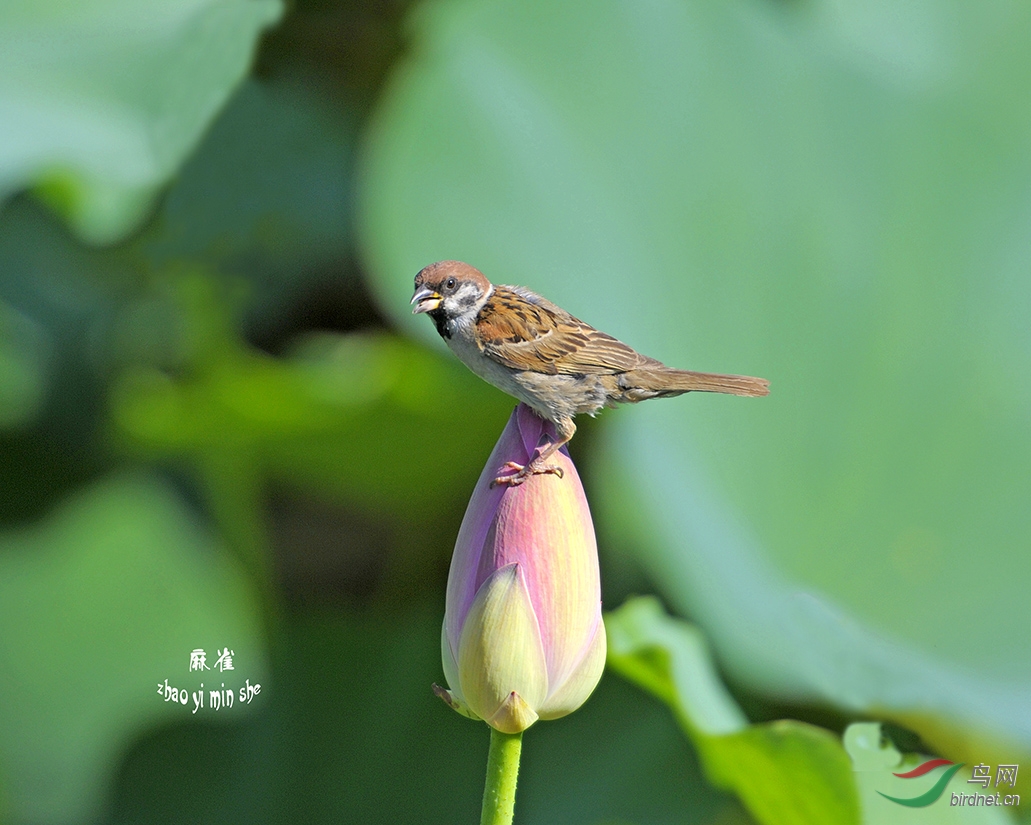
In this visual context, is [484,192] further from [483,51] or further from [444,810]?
[444,810]

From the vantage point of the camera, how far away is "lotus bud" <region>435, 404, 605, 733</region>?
1.19 meters

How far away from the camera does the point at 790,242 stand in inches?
102

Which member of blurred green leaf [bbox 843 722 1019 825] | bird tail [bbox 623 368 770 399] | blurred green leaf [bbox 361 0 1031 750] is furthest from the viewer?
blurred green leaf [bbox 361 0 1031 750]

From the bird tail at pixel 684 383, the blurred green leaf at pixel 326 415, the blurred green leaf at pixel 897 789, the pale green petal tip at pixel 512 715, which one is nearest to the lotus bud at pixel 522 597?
the pale green petal tip at pixel 512 715

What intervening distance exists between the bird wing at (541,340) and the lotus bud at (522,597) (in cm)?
23

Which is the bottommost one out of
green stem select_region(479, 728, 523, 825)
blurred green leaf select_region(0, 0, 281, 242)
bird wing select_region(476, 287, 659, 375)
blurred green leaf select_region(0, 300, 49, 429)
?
green stem select_region(479, 728, 523, 825)

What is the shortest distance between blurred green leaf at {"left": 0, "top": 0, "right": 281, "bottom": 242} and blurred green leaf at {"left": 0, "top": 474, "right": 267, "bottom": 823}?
76 cm

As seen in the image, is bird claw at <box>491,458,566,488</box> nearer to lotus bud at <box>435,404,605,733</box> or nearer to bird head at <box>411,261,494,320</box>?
lotus bud at <box>435,404,605,733</box>

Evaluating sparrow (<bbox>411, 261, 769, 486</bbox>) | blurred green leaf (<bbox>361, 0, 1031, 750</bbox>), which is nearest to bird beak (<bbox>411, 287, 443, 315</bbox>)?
sparrow (<bbox>411, 261, 769, 486</bbox>)

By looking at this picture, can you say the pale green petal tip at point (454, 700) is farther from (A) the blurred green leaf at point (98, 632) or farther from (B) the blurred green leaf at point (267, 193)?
(B) the blurred green leaf at point (267, 193)

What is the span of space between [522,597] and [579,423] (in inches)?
66.9

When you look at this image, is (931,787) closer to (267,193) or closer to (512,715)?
(512,715)

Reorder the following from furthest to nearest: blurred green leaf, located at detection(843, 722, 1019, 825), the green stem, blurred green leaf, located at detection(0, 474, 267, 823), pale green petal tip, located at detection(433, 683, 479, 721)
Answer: blurred green leaf, located at detection(0, 474, 267, 823) < blurred green leaf, located at detection(843, 722, 1019, 825) < pale green petal tip, located at detection(433, 683, 479, 721) < the green stem

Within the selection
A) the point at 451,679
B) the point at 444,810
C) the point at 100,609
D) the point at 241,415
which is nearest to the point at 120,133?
the point at 241,415
